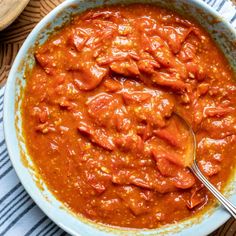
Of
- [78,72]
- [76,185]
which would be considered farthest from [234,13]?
[76,185]

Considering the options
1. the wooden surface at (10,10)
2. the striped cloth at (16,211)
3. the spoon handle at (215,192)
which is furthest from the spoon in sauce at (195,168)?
the wooden surface at (10,10)

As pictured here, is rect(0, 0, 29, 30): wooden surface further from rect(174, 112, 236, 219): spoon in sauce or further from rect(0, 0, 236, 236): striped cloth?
rect(174, 112, 236, 219): spoon in sauce

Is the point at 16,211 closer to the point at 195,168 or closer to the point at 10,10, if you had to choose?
the point at 195,168

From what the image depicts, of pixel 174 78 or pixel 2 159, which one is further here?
pixel 2 159

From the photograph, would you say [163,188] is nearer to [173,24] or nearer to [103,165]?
[103,165]

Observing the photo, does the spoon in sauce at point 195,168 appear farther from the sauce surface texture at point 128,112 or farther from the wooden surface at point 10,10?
the wooden surface at point 10,10

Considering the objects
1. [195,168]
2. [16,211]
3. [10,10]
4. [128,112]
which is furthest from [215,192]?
[10,10]
